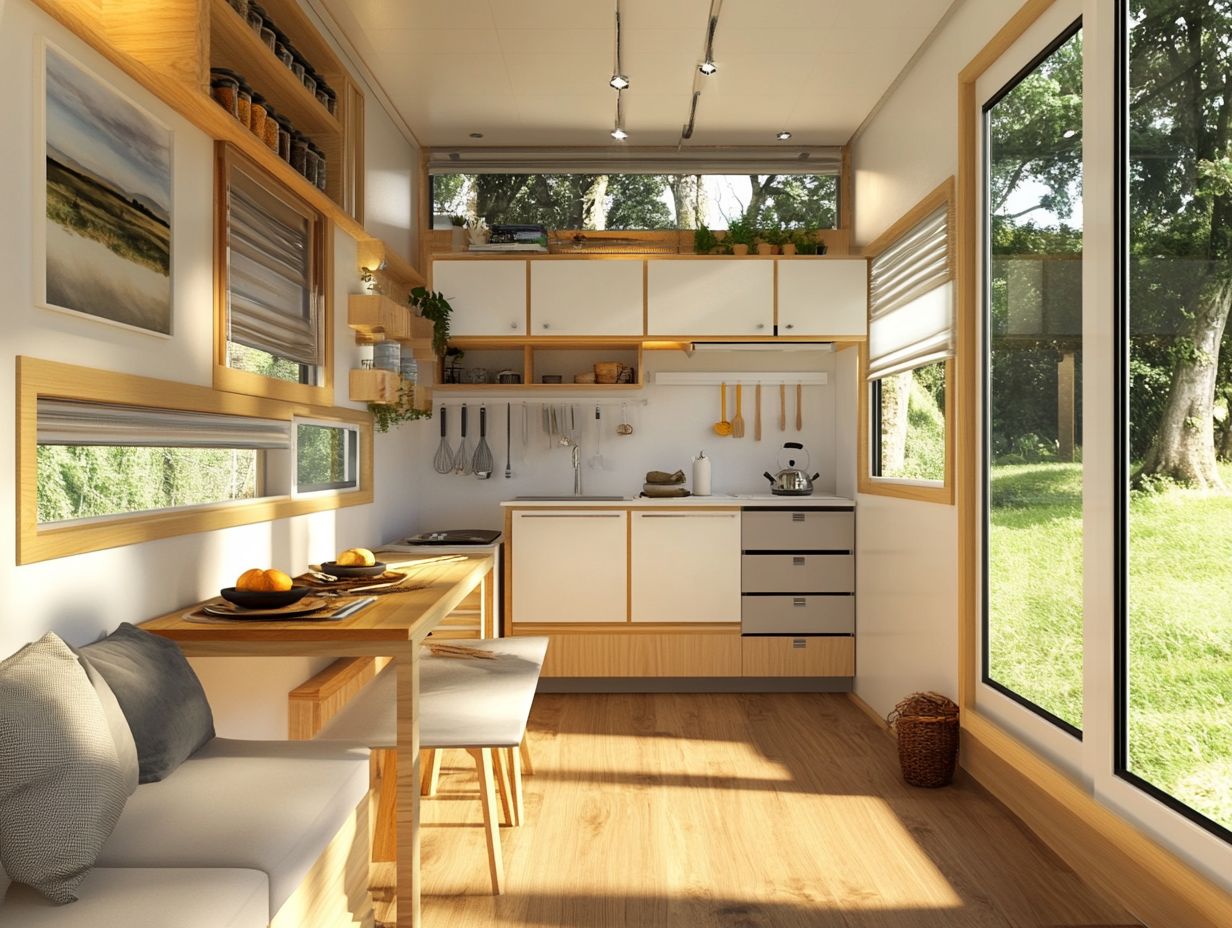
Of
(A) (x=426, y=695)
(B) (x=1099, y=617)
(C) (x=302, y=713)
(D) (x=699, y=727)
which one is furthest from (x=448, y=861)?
(B) (x=1099, y=617)

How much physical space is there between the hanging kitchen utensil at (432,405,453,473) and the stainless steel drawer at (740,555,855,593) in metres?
1.64

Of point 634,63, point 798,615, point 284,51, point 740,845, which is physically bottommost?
point 740,845

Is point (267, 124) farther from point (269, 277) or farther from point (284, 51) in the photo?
point (269, 277)

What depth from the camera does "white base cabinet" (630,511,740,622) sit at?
14.8 ft

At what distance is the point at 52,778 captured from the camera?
1.37m

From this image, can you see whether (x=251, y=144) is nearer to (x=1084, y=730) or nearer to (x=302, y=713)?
(x=302, y=713)

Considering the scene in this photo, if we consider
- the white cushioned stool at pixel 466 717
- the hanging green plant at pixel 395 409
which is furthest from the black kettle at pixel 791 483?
the white cushioned stool at pixel 466 717

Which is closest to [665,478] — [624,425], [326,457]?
[624,425]

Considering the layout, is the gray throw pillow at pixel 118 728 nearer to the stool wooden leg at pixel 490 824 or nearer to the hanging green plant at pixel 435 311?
the stool wooden leg at pixel 490 824

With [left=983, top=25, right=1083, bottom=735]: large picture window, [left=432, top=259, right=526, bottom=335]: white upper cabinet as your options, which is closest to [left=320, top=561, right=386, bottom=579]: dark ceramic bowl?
[left=983, top=25, right=1083, bottom=735]: large picture window

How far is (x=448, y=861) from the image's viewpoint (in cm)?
259

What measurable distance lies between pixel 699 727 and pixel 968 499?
1524mm

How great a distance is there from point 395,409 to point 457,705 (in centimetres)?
177

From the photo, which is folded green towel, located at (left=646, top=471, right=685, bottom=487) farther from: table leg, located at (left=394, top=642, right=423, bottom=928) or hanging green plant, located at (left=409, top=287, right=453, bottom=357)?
table leg, located at (left=394, top=642, right=423, bottom=928)
